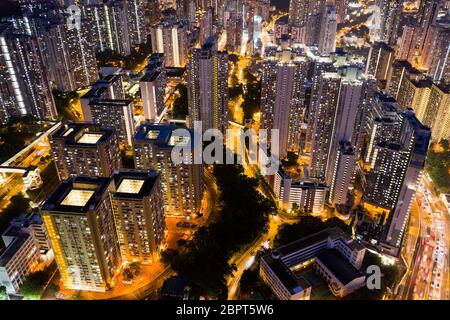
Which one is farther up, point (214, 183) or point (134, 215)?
point (134, 215)

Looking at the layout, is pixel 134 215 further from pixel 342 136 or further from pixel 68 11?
pixel 68 11

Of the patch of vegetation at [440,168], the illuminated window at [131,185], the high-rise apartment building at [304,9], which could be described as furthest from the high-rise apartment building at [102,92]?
the high-rise apartment building at [304,9]

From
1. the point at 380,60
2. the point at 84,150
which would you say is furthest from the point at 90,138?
the point at 380,60

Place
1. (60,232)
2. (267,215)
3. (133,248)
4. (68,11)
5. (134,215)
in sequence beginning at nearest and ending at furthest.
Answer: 1. (60,232)
2. (134,215)
3. (133,248)
4. (267,215)
5. (68,11)

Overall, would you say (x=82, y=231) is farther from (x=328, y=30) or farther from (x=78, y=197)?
(x=328, y=30)

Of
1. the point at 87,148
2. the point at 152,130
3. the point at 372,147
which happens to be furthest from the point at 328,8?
the point at 87,148

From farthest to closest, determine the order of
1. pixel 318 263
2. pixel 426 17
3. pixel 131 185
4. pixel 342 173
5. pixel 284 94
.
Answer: pixel 426 17 < pixel 284 94 < pixel 342 173 < pixel 318 263 < pixel 131 185

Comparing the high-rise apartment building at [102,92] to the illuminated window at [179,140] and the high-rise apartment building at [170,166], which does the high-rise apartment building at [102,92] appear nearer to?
the high-rise apartment building at [170,166]

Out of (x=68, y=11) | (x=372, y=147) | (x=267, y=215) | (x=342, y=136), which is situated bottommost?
(x=267, y=215)

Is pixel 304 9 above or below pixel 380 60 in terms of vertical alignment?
above
